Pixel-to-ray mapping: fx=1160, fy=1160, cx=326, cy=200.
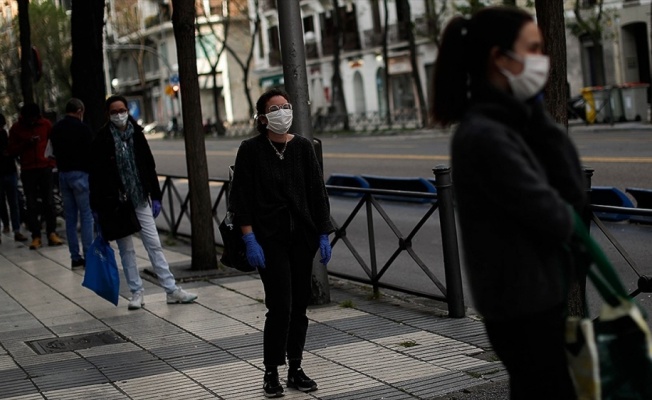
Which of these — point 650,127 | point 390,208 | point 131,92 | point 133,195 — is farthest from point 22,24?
point 131,92

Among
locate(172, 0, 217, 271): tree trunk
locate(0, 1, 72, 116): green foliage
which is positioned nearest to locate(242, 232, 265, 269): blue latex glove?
locate(172, 0, 217, 271): tree trunk

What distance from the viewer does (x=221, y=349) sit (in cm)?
802

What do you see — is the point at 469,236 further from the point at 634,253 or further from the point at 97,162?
the point at 97,162

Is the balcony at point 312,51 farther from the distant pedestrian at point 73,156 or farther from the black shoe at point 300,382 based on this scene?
the black shoe at point 300,382

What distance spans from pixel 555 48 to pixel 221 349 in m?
3.16

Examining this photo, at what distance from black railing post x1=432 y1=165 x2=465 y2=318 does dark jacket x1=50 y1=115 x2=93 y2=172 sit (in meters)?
5.26

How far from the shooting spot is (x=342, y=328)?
27.9ft

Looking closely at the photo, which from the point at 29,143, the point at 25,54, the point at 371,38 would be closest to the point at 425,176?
the point at 25,54

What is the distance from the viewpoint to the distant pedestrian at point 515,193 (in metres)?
3.50

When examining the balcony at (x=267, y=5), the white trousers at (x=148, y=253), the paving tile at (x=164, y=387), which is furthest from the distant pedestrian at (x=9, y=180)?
the balcony at (x=267, y=5)

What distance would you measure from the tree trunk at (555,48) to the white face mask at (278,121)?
4.81 ft

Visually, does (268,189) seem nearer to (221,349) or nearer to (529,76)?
(221,349)

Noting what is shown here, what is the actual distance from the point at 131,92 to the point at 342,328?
98.8 m

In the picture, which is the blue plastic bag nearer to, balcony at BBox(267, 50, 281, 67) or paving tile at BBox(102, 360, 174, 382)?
paving tile at BBox(102, 360, 174, 382)
